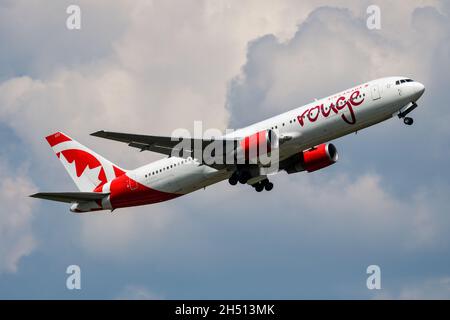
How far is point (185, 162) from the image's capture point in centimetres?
6006

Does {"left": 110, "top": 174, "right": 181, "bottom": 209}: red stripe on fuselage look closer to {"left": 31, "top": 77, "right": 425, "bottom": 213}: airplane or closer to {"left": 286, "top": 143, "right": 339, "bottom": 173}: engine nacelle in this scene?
{"left": 31, "top": 77, "right": 425, "bottom": 213}: airplane

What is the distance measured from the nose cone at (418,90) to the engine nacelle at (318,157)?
901 cm

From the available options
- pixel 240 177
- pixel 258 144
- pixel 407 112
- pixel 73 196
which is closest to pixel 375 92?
pixel 407 112

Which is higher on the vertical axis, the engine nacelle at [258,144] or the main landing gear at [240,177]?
the engine nacelle at [258,144]

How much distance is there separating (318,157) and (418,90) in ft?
32.1

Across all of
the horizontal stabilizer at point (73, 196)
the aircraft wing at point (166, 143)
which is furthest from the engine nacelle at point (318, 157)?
the horizontal stabilizer at point (73, 196)

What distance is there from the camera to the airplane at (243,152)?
55.1 m

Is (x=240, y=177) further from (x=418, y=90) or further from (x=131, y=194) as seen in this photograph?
(x=418, y=90)

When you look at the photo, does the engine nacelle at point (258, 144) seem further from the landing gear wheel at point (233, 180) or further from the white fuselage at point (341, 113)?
the landing gear wheel at point (233, 180)

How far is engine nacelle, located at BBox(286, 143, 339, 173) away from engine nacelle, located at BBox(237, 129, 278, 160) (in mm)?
6544

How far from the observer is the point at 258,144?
56.7m
